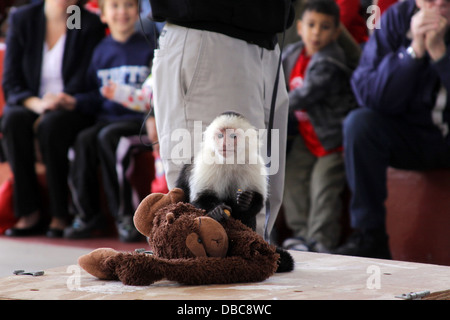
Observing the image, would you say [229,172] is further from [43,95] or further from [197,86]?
[43,95]

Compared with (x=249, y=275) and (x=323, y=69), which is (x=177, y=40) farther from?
(x=323, y=69)

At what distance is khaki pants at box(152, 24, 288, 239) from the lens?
173cm

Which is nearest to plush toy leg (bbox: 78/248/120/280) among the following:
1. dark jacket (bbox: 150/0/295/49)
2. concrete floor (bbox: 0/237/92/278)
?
dark jacket (bbox: 150/0/295/49)

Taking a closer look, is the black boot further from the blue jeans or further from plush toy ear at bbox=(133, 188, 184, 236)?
plush toy ear at bbox=(133, 188, 184, 236)

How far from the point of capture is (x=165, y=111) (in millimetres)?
1789

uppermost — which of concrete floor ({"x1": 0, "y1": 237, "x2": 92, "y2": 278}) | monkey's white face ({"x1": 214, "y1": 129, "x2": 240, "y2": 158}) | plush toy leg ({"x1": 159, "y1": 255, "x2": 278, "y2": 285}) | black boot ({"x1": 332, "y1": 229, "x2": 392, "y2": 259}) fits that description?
monkey's white face ({"x1": 214, "y1": 129, "x2": 240, "y2": 158})

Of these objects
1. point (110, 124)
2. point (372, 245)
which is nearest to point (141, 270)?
point (372, 245)

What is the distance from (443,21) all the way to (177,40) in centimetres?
136

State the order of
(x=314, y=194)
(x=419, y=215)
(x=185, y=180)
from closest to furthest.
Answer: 1. (x=185, y=180)
2. (x=419, y=215)
3. (x=314, y=194)

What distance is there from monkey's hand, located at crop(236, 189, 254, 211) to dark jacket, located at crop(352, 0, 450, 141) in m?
1.46

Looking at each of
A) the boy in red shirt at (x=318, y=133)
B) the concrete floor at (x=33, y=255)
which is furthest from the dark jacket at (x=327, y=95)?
the concrete floor at (x=33, y=255)

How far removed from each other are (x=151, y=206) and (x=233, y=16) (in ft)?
1.73

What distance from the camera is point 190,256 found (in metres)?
1.51
